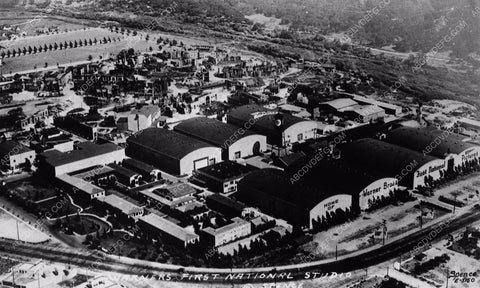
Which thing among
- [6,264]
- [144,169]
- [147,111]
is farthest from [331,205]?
[147,111]

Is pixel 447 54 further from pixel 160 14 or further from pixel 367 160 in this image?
pixel 160 14

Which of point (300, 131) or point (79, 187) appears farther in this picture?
point (300, 131)

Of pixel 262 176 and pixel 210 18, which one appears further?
pixel 210 18

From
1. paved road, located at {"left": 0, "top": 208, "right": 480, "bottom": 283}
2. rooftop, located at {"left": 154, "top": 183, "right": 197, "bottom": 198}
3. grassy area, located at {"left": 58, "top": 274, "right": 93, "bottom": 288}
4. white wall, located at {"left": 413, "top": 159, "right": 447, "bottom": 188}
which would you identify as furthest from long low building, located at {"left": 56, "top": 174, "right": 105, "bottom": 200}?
white wall, located at {"left": 413, "top": 159, "right": 447, "bottom": 188}


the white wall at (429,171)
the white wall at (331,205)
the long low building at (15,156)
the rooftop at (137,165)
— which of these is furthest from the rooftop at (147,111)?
the white wall at (429,171)

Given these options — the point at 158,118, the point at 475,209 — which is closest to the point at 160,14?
the point at 158,118

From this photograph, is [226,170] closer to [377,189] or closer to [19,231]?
[377,189]

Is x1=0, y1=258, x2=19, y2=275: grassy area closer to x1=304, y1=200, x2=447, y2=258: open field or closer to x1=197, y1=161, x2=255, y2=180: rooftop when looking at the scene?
x1=197, y1=161, x2=255, y2=180: rooftop
